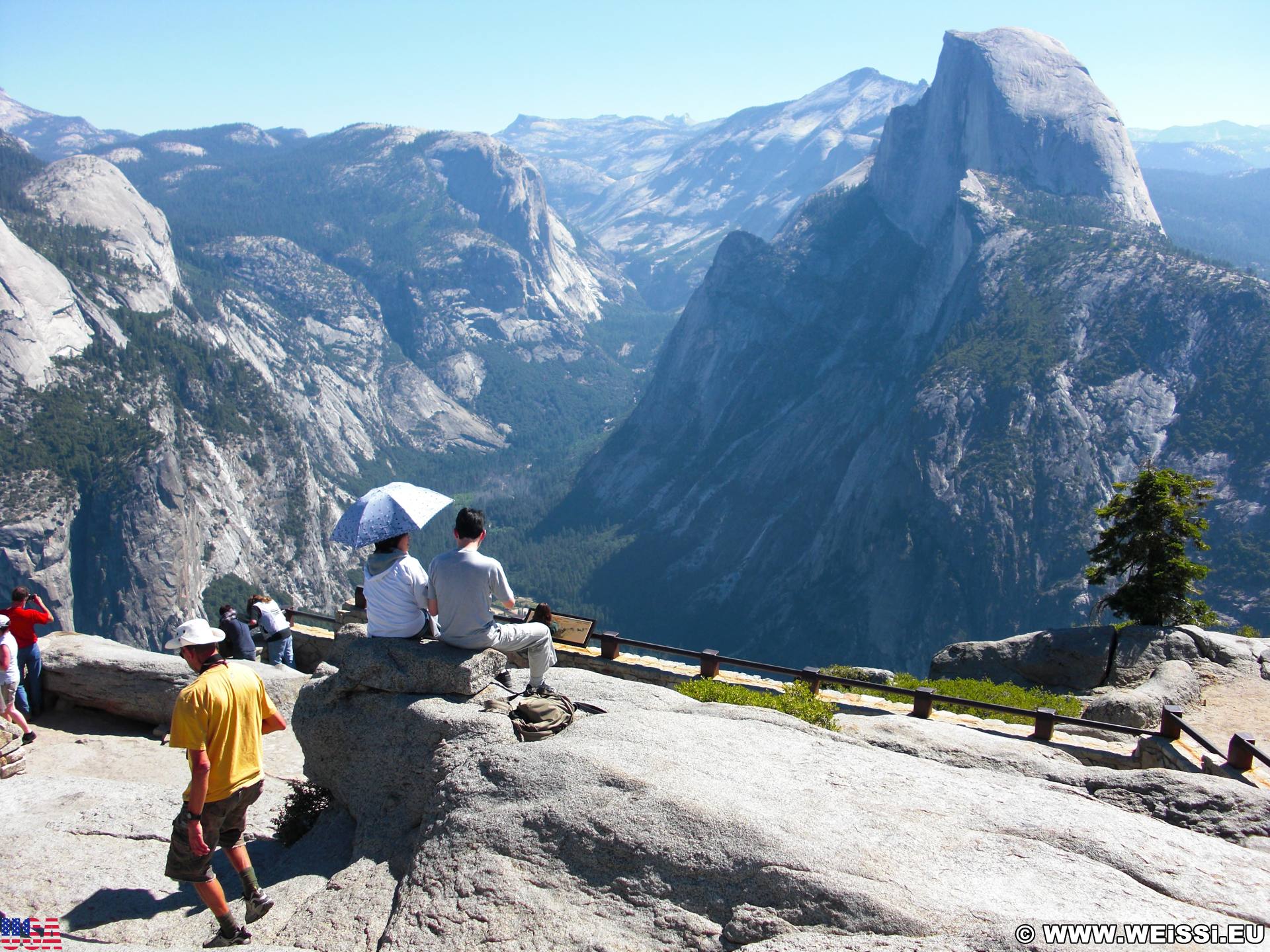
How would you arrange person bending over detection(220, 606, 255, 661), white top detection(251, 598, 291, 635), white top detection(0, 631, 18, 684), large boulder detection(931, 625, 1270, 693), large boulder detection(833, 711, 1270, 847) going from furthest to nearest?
large boulder detection(931, 625, 1270, 693)
white top detection(251, 598, 291, 635)
person bending over detection(220, 606, 255, 661)
white top detection(0, 631, 18, 684)
large boulder detection(833, 711, 1270, 847)

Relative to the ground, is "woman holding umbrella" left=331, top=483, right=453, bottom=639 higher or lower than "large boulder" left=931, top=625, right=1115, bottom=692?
higher

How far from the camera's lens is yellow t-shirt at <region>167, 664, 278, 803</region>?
27.8 feet

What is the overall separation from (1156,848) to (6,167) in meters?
259

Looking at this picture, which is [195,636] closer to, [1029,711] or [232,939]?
[232,939]

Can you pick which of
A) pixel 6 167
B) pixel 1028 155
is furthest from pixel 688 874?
pixel 6 167

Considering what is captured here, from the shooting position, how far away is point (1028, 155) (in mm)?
154375

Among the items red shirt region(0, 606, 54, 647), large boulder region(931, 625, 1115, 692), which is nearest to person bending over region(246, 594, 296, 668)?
red shirt region(0, 606, 54, 647)

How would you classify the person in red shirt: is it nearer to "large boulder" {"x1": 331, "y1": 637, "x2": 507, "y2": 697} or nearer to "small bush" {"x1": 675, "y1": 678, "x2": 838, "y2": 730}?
"large boulder" {"x1": 331, "y1": 637, "x2": 507, "y2": 697}

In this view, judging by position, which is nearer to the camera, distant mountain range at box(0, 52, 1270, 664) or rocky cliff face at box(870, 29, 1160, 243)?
distant mountain range at box(0, 52, 1270, 664)

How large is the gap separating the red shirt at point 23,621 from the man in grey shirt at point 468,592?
985cm

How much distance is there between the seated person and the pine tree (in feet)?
66.7

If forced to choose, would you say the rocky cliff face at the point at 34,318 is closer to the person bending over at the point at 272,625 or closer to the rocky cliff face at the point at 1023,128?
the person bending over at the point at 272,625

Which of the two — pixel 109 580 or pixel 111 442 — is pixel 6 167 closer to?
pixel 111 442

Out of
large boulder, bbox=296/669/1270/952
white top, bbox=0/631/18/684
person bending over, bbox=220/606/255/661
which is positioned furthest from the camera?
person bending over, bbox=220/606/255/661
